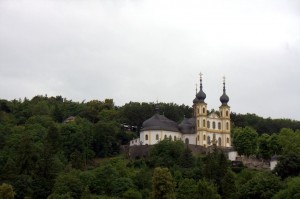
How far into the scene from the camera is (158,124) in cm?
10400

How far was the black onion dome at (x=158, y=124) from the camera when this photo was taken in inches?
4080

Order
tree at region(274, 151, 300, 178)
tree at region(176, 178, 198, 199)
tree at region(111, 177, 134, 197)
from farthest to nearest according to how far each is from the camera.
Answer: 1. tree at region(274, 151, 300, 178)
2. tree at region(111, 177, 134, 197)
3. tree at region(176, 178, 198, 199)

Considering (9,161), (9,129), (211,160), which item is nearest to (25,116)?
(9,129)

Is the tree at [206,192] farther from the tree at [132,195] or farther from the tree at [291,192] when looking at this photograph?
the tree at [132,195]

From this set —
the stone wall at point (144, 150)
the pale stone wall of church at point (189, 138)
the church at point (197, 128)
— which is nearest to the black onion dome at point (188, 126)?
the church at point (197, 128)

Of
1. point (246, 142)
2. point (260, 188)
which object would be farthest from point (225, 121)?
point (260, 188)

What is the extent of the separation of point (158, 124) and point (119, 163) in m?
19.1

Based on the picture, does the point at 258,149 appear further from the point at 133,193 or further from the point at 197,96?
the point at 133,193

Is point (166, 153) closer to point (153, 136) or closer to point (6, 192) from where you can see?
point (153, 136)

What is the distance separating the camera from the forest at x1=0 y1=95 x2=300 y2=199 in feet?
234

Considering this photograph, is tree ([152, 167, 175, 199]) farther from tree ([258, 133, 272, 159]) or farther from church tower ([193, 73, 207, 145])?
church tower ([193, 73, 207, 145])

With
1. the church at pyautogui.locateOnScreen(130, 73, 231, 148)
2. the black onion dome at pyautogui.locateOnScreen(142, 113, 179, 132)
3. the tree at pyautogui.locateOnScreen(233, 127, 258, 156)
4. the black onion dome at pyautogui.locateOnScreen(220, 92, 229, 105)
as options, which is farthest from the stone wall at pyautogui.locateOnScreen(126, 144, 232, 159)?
the black onion dome at pyautogui.locateOnScreen(220, 92, 229, 105)

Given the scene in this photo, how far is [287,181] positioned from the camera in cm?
7381

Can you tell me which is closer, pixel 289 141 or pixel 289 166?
pixel 289 166
